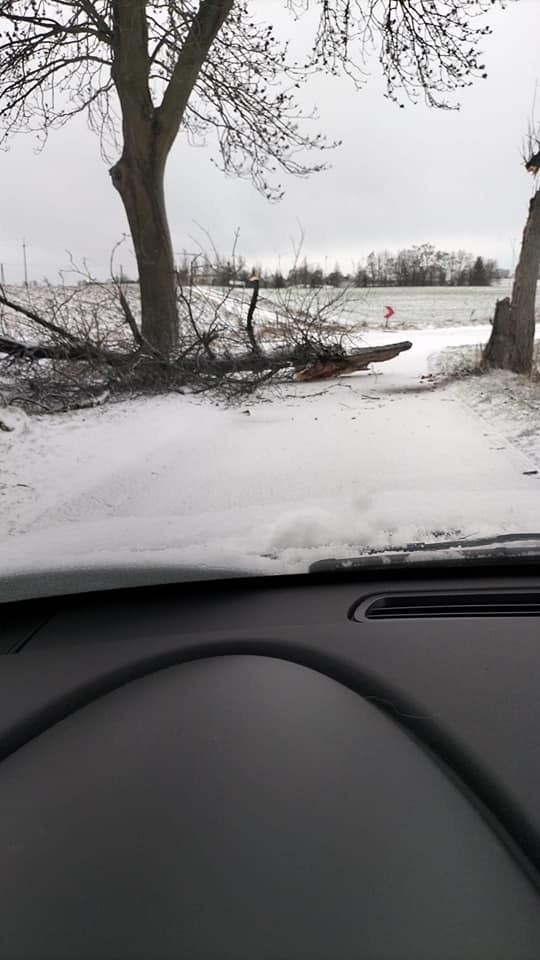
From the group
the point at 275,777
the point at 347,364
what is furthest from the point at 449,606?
the point at 347,364

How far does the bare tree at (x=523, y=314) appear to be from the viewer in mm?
10430

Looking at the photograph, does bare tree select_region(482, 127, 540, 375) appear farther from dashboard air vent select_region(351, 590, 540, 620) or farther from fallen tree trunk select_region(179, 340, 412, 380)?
dashboard air vent select_region(351, 590, 540, 620)

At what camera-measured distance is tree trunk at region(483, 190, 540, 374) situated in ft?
34.2

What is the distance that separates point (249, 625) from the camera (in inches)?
87.9

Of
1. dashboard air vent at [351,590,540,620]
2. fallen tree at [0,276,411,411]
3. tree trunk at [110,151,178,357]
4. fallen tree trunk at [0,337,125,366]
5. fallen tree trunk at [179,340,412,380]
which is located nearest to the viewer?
dashboard air vent at [351,590,540,620]

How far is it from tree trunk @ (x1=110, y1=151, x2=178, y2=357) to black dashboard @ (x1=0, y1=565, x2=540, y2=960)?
402 inches

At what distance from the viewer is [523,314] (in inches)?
410

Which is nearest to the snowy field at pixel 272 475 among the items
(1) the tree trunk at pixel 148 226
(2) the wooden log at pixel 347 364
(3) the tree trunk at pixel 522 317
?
(2) the wooden log at pixel 347 364

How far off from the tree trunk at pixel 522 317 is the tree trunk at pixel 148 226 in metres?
5.96

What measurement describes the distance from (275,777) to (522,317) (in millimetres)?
10519

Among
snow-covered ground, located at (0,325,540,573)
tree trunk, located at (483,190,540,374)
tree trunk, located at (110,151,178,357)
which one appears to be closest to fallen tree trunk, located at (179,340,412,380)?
snow-covered ground, located at (0,325,540,573)

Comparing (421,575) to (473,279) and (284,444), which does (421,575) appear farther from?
(473,279)

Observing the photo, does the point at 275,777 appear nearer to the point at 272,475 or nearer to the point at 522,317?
the point at 272,475

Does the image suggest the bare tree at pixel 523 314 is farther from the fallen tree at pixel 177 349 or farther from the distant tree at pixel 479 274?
the distant tree at pixel 479 274
